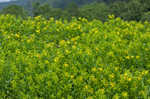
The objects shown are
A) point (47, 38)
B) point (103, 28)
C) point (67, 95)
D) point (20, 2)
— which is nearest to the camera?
point (67, 95)

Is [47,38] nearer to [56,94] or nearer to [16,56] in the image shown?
[16,56]

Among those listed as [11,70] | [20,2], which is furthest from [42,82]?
→ [20,2]

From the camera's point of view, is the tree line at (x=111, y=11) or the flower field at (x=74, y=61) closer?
the flower field at (x=74, y=61)

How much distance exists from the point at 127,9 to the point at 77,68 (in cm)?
→ 3583

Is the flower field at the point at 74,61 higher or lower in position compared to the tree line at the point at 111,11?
higher

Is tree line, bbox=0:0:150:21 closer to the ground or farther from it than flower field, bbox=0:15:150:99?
closer to the ground

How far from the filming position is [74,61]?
375 centimetres

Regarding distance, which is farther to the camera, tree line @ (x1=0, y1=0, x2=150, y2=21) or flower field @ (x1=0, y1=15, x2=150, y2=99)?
tree line @ (x1=0, y1=0, x2=150, y2=21)

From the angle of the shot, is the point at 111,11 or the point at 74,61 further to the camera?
the point at 111,11

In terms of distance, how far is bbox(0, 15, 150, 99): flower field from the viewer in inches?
125

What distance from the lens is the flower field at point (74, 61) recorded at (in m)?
3.18

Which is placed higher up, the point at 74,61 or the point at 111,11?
the point at 74,61

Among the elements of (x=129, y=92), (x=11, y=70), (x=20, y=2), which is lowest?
(x=20, y=2)

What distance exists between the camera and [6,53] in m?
4.05
